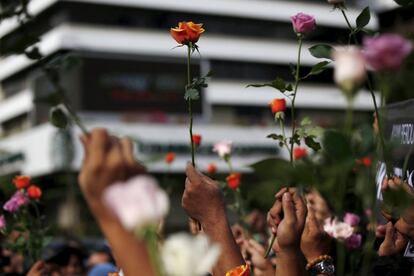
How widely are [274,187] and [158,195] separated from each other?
1.39ft

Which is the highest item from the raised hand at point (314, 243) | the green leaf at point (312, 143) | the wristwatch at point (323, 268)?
the green leaf at point (312, 143)

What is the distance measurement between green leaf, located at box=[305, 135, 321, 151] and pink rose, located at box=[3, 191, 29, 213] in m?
1.73

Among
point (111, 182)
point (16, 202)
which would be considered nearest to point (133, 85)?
point (16, 202)

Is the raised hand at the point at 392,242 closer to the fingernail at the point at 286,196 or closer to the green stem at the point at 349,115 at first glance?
the fingernail at the point at 286,196

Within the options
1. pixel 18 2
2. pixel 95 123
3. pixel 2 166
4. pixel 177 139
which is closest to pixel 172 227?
pixel 177 139

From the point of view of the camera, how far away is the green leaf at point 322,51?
208 cm

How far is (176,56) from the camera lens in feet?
112

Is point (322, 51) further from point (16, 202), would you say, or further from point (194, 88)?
point (16, 202)

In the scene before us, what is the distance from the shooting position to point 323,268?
234 cm

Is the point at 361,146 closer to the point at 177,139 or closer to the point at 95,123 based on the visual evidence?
the point at 95,123

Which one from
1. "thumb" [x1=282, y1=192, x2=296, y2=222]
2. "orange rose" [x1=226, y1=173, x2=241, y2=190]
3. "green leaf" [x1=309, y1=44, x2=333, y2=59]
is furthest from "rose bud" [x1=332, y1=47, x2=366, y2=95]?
"orange rose" [x1=226, y1=173, x2=241, y2=190]

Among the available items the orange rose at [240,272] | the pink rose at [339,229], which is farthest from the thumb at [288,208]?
the orange rose at [240,272]

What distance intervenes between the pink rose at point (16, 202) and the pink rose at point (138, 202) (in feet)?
9.10

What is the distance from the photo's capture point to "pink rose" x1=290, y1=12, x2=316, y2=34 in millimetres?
2379
